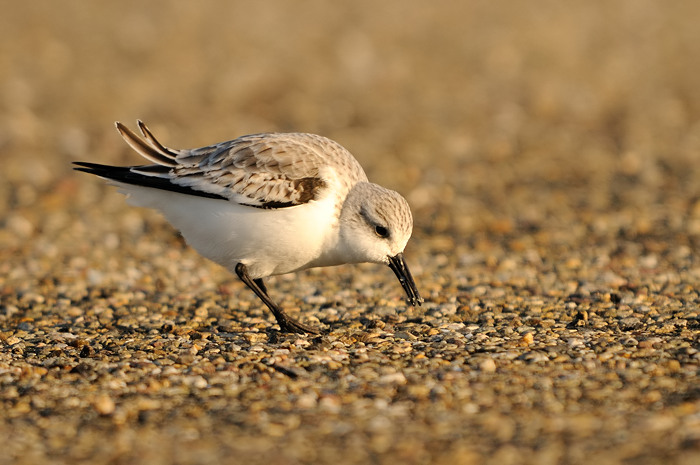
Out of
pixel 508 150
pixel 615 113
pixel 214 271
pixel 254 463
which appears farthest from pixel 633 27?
pixel 254 463

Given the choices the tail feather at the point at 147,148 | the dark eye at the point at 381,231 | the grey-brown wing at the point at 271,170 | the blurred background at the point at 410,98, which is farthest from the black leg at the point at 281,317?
the blurred background at the point at 410,98

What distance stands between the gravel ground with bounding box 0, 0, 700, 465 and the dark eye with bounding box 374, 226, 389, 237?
698 mm

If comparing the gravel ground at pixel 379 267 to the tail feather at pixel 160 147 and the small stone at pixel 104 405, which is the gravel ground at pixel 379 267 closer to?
the small stone at pixel 104 405

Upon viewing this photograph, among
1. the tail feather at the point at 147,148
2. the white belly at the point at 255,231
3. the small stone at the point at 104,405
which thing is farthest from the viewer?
the tail feather at the point at 147,148

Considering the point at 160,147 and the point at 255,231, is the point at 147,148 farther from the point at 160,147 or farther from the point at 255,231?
the point at 255,231

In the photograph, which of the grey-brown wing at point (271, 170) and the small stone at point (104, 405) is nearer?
the small stone at point (104, 405)

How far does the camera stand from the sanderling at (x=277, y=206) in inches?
247

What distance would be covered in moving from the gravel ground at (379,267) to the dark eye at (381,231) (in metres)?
0.70

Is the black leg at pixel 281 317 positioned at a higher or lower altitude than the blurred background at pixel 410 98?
lower

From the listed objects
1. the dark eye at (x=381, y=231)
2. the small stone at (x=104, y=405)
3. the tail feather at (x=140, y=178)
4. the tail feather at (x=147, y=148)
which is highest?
the tail feather at (x=147, y=148)

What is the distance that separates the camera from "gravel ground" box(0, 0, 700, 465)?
15.9ft

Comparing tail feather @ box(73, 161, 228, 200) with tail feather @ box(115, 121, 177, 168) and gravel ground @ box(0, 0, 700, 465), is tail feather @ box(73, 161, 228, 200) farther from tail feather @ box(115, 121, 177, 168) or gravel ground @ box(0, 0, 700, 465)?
gravel ground @ box(0, 0, 700, 465)

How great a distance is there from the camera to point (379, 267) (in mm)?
8758

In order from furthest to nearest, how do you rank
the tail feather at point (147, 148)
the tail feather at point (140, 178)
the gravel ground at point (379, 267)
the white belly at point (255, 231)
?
the tail feather at point (147, 148)
the tail feather at point (140, 178)
the white belly at point (255, 231)
the gravel ground at point (379, 267)
